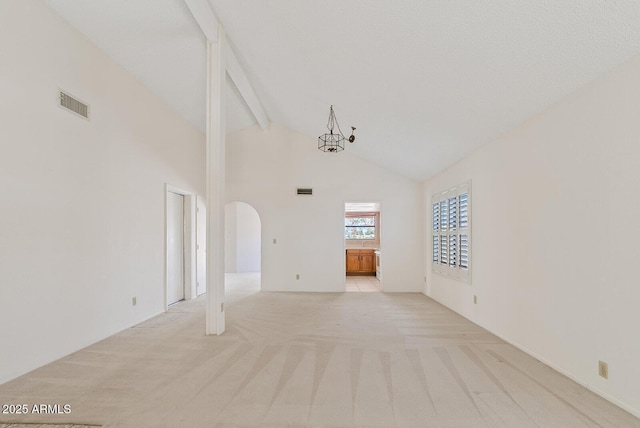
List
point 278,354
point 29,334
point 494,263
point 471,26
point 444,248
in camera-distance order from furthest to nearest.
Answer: point 444,248 → point 494,263 → point 278,354 → point 29,334 → point 471,26

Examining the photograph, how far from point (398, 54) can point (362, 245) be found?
23.6 feet

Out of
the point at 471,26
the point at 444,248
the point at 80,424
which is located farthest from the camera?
the point at 444,248

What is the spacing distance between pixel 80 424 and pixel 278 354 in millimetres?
1608

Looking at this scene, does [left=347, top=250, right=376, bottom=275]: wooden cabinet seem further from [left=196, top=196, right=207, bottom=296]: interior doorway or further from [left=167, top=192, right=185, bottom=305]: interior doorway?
[left=167, top=192, right=185, bottom=305]: interior doorway

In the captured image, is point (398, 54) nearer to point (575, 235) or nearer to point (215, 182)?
point (575, 235)

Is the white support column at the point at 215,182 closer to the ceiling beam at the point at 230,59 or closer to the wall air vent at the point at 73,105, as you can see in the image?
the ceiling beam at the point at 230,59

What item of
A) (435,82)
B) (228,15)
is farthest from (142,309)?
(435,82)

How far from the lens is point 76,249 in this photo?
3.28 m

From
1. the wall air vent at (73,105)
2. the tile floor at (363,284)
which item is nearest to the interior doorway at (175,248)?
the wall air vent at (73,105)

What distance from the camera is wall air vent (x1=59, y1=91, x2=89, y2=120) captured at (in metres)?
3.14

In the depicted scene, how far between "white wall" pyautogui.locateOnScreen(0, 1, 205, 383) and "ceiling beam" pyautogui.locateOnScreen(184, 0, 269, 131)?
129 centimetres

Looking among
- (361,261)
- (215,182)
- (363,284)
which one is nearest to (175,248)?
(215,182)

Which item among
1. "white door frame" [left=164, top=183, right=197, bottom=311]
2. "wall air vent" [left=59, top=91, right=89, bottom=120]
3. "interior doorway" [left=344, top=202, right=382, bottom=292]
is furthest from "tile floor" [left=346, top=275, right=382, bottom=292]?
"wall air vent" [left=59, top=91, right=89, bottom=120]

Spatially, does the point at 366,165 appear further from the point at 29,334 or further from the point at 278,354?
the point at 29,334
